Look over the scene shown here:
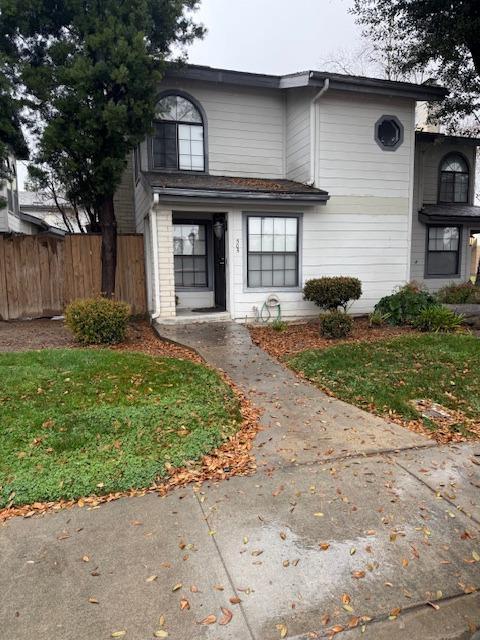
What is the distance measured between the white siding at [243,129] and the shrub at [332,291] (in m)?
3.40

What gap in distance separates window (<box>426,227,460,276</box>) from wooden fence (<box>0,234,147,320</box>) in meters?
9.64

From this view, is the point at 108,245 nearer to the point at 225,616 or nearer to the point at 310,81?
the point at 310,81

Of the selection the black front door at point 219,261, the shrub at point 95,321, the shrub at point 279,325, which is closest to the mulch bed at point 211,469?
the shrub at point 95,321

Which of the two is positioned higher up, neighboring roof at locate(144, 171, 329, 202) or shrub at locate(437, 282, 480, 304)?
neighboring roof at locate(144, 171, 329, 202)

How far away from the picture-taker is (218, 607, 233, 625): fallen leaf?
214 centimetres

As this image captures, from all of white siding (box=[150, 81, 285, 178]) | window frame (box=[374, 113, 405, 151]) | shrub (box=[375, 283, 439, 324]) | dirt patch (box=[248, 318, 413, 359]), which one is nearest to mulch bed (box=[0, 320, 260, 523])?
dirt patch (box=[248, 318, 413, 359])

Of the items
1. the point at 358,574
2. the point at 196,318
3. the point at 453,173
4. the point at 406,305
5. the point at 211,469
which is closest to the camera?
the point at 358,574

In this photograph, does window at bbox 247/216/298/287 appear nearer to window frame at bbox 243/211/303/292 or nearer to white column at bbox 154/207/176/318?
window frame at bbox 243/211/303/292

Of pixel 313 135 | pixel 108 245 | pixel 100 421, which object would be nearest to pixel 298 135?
pixel 313 135

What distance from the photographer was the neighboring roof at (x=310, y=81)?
31.3ft

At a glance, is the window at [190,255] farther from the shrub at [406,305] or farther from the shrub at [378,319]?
the shrub at [406,305]

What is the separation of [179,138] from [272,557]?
32.5 feet

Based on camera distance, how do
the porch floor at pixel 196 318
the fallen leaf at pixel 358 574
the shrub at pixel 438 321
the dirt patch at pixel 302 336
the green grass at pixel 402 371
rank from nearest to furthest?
the fallen leaf at pixel 358 574 < the green grass at pixel 402 371 < the dirt patch at pixel 302 336 < the shrub at pixel 438 321 < the porch floor at pixel 196 318

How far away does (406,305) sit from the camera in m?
9.38
